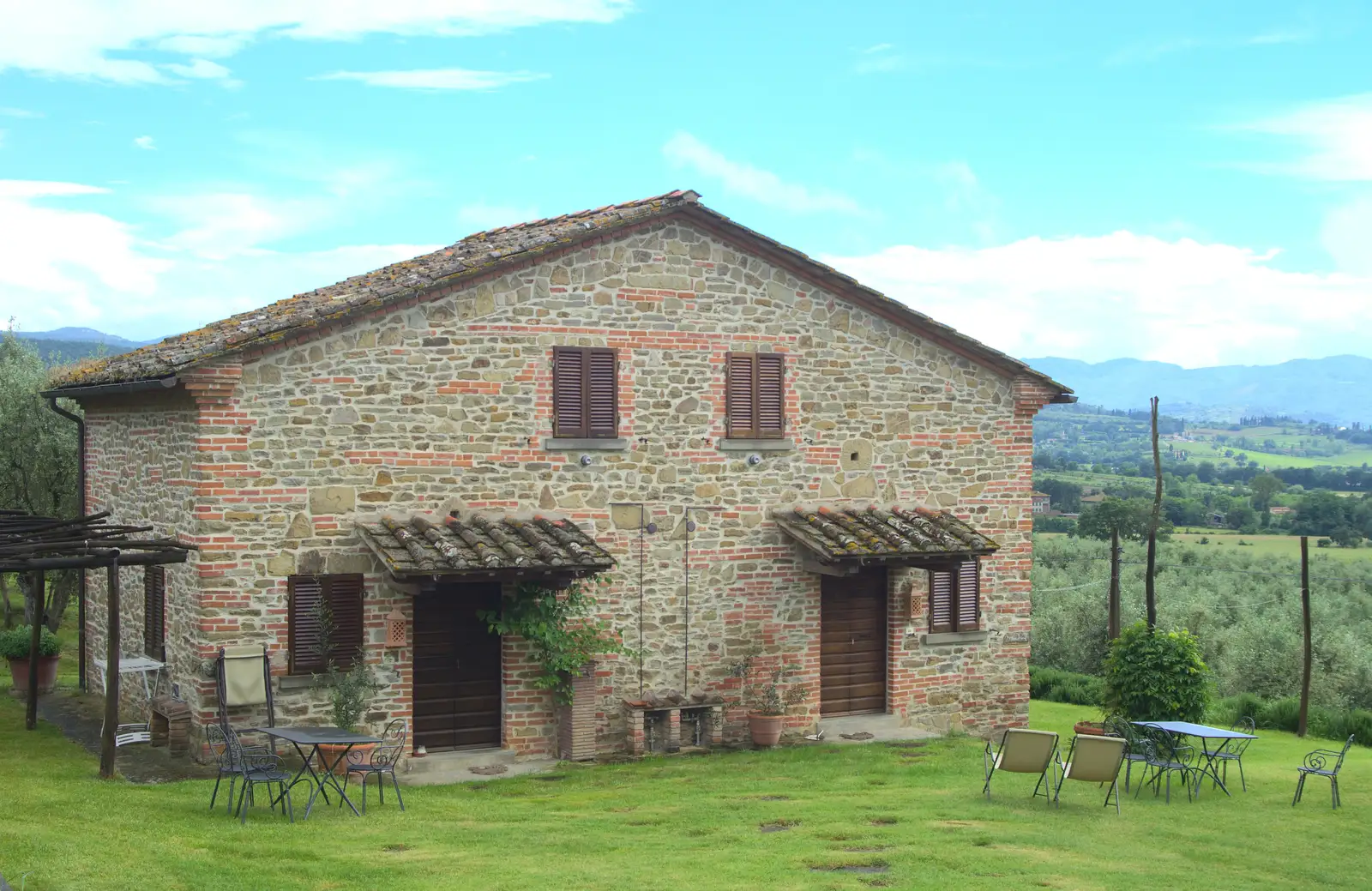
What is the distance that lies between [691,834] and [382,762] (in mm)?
3128

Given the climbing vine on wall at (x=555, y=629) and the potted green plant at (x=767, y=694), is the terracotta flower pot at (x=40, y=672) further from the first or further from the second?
the potted green plant at (x=767, y=694)

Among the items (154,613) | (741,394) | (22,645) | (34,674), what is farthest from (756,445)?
(22,645)

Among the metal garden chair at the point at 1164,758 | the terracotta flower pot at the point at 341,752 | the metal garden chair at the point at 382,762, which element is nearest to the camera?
the metal garden chair at the point at 382,762

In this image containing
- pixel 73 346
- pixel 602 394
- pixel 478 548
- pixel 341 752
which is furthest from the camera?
pixel 73 346

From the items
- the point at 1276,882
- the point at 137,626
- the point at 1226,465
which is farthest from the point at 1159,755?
the point at 1226,465

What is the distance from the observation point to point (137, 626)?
15852mm

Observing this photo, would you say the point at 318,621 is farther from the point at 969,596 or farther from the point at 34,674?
the point at 969,596

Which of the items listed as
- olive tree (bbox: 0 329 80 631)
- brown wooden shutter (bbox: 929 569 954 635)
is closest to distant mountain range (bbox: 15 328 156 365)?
olive tree (bbox: 0 329 80 631)

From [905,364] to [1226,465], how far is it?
89.2 metres

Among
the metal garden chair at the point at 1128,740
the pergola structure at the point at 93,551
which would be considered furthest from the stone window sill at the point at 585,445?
the metal garden chair at the point at 1128,740

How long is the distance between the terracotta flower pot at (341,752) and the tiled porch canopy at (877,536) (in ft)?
18.8

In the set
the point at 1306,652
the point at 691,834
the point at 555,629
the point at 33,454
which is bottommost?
the point at 691,834

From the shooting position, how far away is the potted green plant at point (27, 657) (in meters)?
18.1

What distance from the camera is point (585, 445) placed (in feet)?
49.3
